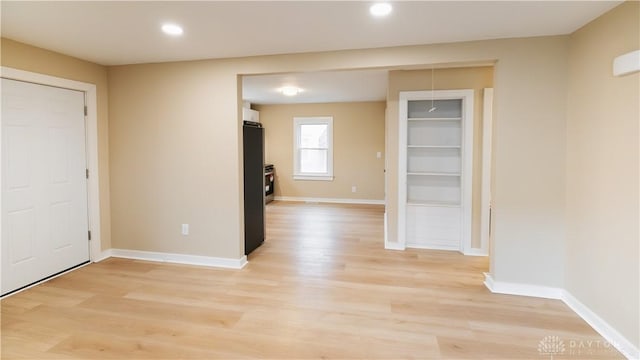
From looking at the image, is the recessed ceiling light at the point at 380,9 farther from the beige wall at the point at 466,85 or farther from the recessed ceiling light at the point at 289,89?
the recessed ceiling light at the point at 289,89

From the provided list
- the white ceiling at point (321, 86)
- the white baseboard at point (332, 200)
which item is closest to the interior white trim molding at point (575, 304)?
the white ceiling at point (321, 86)

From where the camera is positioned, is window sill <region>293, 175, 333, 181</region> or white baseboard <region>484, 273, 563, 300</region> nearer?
white baseboard <region>484, 273, 563, 300</region>

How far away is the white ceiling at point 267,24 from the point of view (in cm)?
231

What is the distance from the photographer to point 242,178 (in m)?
3.82

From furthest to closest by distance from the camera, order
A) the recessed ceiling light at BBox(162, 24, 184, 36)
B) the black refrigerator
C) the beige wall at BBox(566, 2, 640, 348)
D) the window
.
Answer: the window < the black refrigerator < the recessed ceiling light at BBox(162, 24, 184, 36) < the beige wall at BBox(566, 2, 640, 348)

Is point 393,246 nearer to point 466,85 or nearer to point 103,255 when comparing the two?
point 466,85

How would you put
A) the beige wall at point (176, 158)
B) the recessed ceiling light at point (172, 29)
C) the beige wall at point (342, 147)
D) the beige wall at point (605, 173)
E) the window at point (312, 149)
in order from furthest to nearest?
the window at point (312, 149)
the beige wall at point (342, 147)
the beige wall at point (176, 158)
the recessed ceiling light at point (172, 29)
the beige wall at point (605, 173)

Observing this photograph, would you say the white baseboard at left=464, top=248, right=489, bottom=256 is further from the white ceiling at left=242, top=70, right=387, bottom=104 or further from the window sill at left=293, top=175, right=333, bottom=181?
the window sill at left=293, top=175, right=333, bottom=181

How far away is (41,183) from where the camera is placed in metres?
3.33

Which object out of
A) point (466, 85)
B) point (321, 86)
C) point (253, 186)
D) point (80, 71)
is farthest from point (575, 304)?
point (80, 71)

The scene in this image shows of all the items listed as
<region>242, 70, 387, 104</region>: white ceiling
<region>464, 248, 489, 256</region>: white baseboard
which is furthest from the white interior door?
<region>464, 248, 489, 256</region>: white baseboard

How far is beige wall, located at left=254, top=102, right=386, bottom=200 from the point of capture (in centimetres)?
782

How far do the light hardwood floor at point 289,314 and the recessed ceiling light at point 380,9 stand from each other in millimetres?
2294

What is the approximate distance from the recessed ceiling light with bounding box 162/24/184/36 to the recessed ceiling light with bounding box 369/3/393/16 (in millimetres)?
1536
